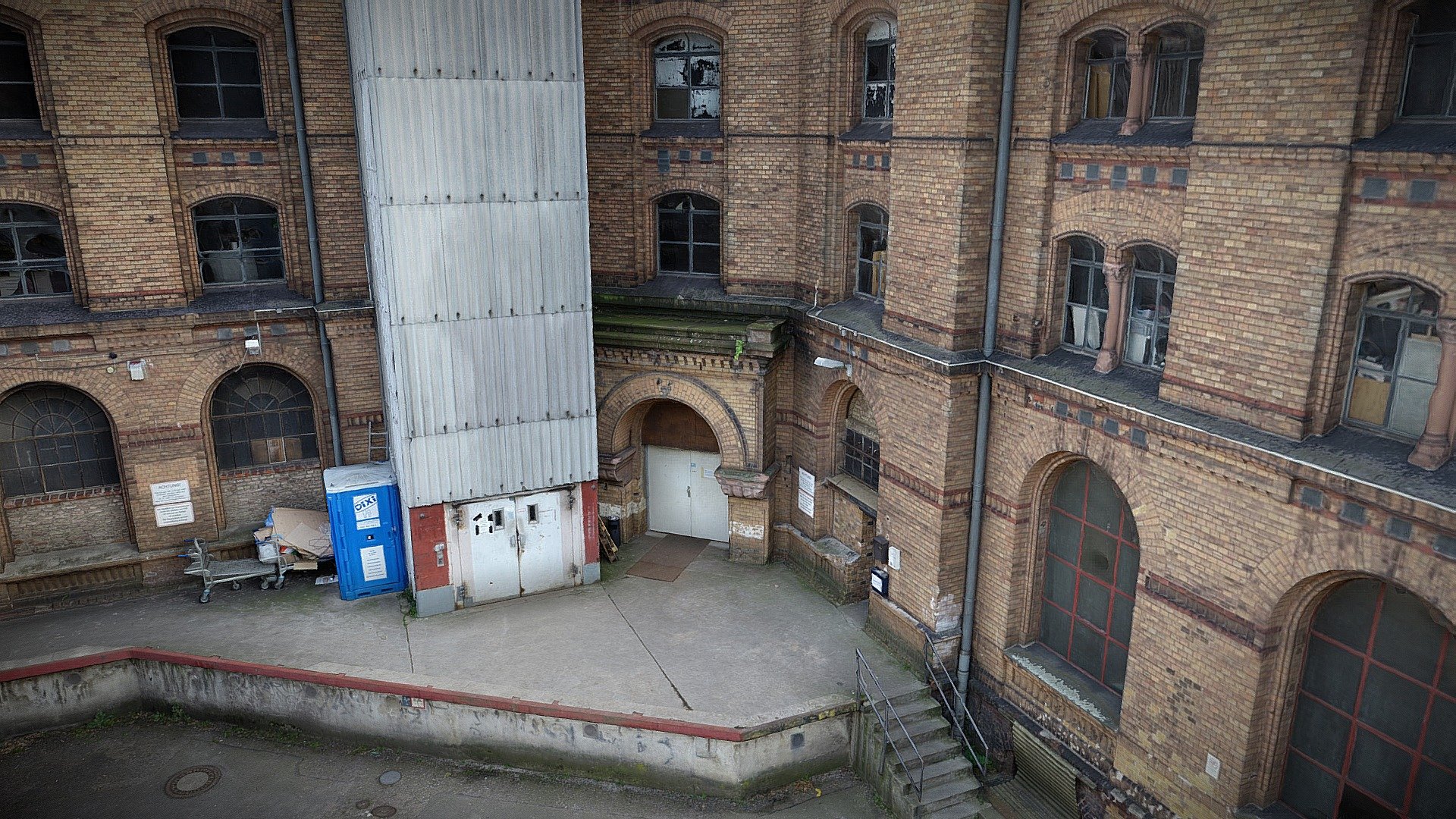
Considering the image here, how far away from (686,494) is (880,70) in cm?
785

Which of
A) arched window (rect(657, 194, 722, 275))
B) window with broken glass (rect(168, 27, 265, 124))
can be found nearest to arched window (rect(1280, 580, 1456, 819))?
arched window (rect(657, 194, 722, 275))

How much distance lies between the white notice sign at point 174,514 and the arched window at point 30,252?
3585mm

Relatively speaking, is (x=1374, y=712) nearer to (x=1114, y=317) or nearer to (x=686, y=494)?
(x=1114, y=317)

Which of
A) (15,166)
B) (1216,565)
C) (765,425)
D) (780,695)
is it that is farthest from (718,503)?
(15,166)

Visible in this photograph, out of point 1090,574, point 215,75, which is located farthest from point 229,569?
point 1090,574

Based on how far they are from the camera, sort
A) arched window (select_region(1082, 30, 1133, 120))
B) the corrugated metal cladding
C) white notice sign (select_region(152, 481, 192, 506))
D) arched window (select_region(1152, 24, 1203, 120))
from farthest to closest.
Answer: white notice sign (select_region(152, 481, 192, 506)) → the corrugated metal cladding → arched window (select_region(1082, 30, 1133, 120)) → arched window (select_region(1152, 24, 1203, 120))

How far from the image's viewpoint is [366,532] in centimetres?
1550

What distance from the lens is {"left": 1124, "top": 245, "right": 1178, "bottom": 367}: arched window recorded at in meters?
10.3

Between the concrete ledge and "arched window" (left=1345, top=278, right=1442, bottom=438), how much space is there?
7080mm

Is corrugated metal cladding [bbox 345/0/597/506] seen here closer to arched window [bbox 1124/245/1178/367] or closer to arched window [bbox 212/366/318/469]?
Result: arched window [bbox 212/366/318/469]

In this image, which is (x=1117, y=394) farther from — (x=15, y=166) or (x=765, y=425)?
(x=15, y=166)

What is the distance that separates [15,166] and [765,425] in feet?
37.8

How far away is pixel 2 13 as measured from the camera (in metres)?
13.8

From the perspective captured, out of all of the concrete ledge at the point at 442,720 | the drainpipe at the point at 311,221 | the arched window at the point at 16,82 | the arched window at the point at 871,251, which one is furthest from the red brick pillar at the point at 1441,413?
the arched window at the point at 16,82
